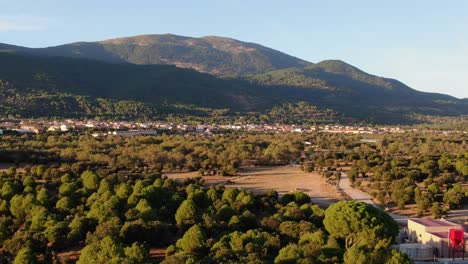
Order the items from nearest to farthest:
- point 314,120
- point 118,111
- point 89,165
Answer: point 89,165, point 118,111, point 314,120

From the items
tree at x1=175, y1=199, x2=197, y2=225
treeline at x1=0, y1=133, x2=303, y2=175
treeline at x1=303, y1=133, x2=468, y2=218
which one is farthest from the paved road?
tree at x1=175, y1=199, x2=197, y2=225

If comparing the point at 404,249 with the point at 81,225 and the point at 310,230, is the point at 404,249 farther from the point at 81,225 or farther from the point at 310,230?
the point at 81,225

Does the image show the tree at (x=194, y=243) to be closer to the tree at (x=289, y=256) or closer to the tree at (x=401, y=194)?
the tree at (x=289, y=256)

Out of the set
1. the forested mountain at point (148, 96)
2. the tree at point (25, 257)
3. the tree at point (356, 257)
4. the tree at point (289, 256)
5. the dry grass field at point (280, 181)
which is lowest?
the dry grass field at point (280, 181)

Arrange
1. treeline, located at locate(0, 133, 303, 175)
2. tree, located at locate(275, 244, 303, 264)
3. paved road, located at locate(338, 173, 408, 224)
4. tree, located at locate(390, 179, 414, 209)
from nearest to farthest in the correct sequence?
1. tree, located at locate(275, 244, 303, 264)
2. paved road, located at locate(338, 173, 408, 224)
3. tree, located at locate(390, 179, 414, 209)
4. treeline, located at locate(0, 133, 303, 175)

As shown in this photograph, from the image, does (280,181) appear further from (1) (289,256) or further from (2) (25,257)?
(2) (25,257)

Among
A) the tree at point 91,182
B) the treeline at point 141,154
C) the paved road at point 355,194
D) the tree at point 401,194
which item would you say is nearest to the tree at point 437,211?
the paved road at point 355,194

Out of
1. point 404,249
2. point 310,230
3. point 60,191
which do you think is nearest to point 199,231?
point 310,230

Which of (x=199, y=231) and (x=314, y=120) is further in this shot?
(x=314, y=120)

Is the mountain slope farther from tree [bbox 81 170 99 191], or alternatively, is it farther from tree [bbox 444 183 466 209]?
tree [bbox 444 183 466 209]
